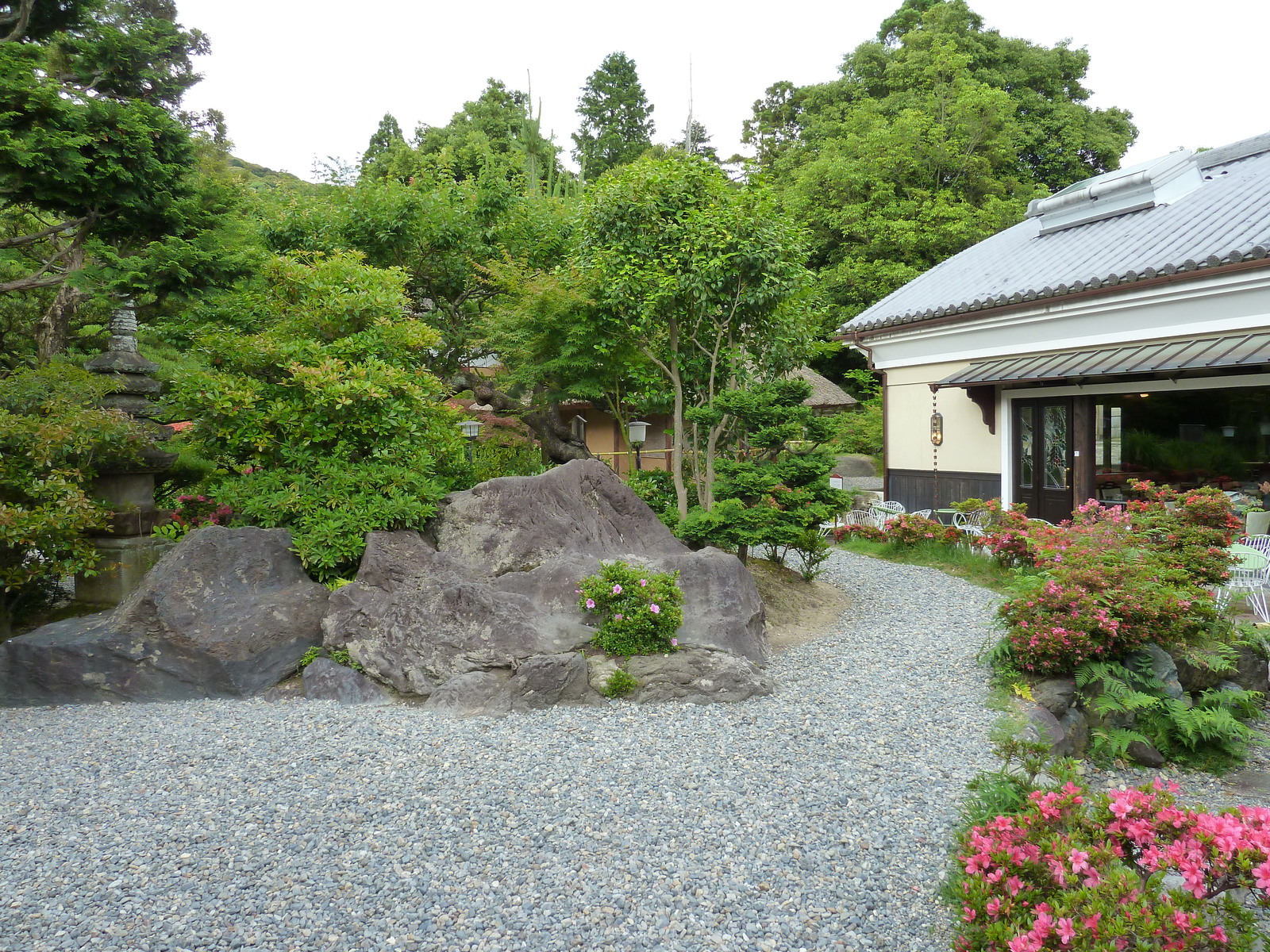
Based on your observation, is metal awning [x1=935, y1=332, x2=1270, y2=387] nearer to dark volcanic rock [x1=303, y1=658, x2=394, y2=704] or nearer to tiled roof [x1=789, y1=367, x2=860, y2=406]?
tiled roof [x1=789, y1=367, x2=860, y2=406]

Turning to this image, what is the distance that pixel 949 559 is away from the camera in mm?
9883

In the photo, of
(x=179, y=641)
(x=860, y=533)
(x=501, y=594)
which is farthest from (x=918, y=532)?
(x=179, y=641)

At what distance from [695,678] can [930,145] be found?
20903 millimetres

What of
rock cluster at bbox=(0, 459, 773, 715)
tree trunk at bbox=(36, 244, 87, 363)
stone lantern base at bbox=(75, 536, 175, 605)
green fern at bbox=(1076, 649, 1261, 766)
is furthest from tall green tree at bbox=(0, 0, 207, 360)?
green fern at bbox=(1076, 649, 1261, 766)

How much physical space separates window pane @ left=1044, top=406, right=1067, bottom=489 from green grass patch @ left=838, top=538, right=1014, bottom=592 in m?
2.49

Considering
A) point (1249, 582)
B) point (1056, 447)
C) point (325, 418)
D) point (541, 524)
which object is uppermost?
point (325, 418)

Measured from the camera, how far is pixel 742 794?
150 inches

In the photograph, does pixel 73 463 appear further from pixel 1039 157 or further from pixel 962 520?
pixel 1039 157

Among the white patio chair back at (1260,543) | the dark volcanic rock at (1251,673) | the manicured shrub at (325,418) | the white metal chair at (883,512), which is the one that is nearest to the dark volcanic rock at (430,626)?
the manicured shrub at (325,418)

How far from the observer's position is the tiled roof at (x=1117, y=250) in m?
9.66

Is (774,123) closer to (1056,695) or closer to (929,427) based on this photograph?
(929,427)

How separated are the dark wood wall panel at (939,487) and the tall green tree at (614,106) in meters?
21.6

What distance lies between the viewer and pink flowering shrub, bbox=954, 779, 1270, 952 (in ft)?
7.13

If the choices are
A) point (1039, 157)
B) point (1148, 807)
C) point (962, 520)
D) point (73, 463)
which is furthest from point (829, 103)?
point (1148, 807)
